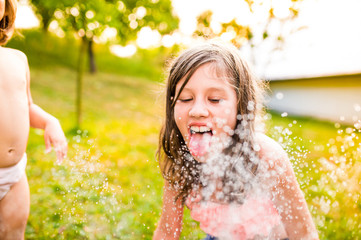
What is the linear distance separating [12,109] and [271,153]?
1.51 metres

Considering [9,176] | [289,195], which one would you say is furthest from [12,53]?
[289,195]

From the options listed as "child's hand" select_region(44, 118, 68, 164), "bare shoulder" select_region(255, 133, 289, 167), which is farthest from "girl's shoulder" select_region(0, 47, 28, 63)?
"bare shoulder" select_region(255, 133, 289, 167)

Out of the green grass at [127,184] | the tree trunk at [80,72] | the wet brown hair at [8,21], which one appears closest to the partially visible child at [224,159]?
the green grass at [127,184]

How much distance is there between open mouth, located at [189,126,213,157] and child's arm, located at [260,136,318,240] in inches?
15.5

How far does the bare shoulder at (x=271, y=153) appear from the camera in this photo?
1.94 metres

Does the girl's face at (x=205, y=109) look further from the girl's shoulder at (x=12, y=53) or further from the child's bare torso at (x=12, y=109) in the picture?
the girl's shoulder at (x=12, y=53)

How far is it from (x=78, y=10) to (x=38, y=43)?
16752mm

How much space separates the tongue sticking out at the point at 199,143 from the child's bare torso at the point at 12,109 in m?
1.01

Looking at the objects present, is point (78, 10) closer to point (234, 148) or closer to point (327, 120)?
point (234, 148)

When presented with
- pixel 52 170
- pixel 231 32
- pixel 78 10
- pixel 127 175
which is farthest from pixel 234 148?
pixel 231 32

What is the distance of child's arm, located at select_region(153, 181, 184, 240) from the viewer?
7.31 feet

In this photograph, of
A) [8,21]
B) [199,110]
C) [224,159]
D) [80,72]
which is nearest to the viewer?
[199,110]

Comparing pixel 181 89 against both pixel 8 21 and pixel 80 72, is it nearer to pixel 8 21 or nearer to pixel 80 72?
pixel 8 21

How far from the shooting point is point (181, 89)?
192 centimetres
